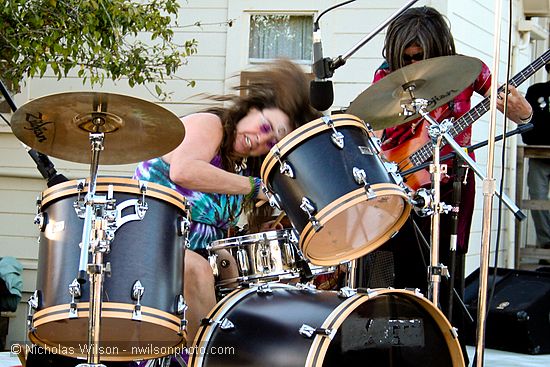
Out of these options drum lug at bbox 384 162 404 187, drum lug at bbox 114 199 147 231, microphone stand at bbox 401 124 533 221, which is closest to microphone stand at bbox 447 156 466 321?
microphone stand at bbox 401 124 533 221

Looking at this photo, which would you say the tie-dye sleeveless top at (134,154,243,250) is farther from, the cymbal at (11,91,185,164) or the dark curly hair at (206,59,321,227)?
the cymbal at (11,91,185,164)

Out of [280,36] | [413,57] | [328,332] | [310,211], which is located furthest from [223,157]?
[280,36]

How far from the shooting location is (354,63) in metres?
6.21

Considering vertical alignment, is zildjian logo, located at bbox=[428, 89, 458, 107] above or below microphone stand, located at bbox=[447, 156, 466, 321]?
above

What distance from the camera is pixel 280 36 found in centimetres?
648

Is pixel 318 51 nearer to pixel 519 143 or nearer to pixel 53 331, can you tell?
pixel 53 331

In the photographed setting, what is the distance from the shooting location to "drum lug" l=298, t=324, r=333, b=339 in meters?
2.63

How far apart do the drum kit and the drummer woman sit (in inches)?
10.5

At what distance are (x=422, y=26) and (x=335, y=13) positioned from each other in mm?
2593

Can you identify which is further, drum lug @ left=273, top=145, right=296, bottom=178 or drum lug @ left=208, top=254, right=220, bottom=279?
drum lug @ left=208, top=254, right=220, bottom=279

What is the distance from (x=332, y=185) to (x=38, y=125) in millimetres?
1042

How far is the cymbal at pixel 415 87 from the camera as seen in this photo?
3.20 metres

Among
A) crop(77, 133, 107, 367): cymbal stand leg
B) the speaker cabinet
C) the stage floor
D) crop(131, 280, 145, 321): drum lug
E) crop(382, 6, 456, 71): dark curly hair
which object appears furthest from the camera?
the speaker cabinet

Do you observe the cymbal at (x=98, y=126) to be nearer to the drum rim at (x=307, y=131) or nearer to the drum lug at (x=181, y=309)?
the drum rim at (x=307, y=131)
